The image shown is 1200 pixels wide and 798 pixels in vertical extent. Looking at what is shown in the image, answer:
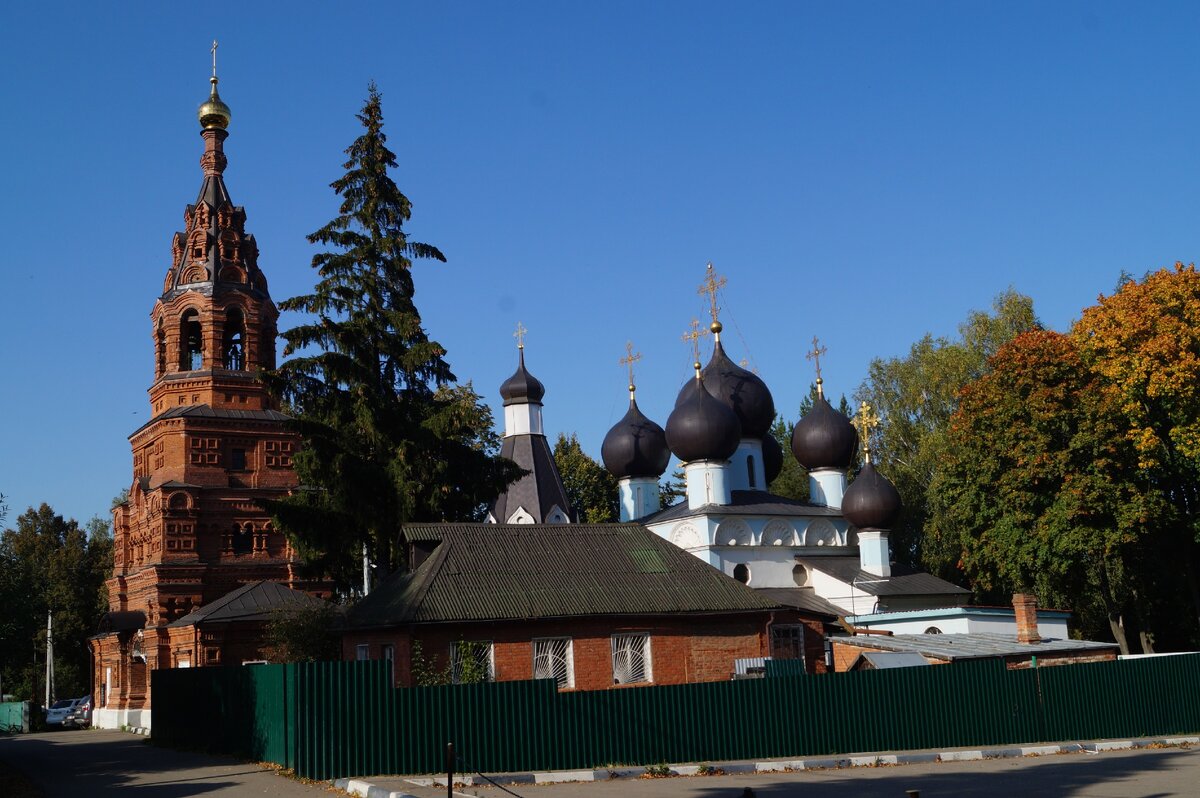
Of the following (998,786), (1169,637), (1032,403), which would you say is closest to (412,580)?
(998,786)

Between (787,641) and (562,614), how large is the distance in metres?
5.75

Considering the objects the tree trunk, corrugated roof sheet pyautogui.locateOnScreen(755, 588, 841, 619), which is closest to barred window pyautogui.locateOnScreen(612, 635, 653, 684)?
corrugated roof sheet pyautogui.locateOnScreen(755, 588, 841, 619)

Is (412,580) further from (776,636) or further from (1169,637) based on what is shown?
(1169,637)

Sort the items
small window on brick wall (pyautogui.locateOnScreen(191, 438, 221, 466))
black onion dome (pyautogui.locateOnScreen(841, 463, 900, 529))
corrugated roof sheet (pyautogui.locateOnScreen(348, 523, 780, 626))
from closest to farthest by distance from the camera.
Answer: corrugated roof sheet (pyautogui.locateOnScreen(348, 523, 780, 626)), small window on brick wall (pyautogui.locateOnScreen(191, 438, 221, 466)), black onion dome (pyautogui.locateOnScreen(841, 463, 900, 529))

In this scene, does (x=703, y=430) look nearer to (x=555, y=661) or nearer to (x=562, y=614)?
(x=562, y=614)

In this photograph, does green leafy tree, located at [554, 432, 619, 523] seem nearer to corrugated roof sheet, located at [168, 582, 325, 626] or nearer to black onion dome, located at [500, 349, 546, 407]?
black onion dome, located at [500, 349, 546, 407]

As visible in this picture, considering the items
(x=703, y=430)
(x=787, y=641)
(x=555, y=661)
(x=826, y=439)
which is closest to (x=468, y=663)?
(x=555, y=661)

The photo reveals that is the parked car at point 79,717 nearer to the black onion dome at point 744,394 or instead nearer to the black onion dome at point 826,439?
the black onion dome at point 744,394

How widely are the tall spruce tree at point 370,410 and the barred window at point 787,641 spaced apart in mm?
7457

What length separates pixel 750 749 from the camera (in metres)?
18.9

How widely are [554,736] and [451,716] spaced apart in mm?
1551

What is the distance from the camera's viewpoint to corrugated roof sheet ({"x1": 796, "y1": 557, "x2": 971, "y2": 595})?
37656 mm

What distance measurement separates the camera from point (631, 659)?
23.6 m

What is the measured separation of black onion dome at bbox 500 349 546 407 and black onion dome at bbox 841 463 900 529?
39.9 ft
